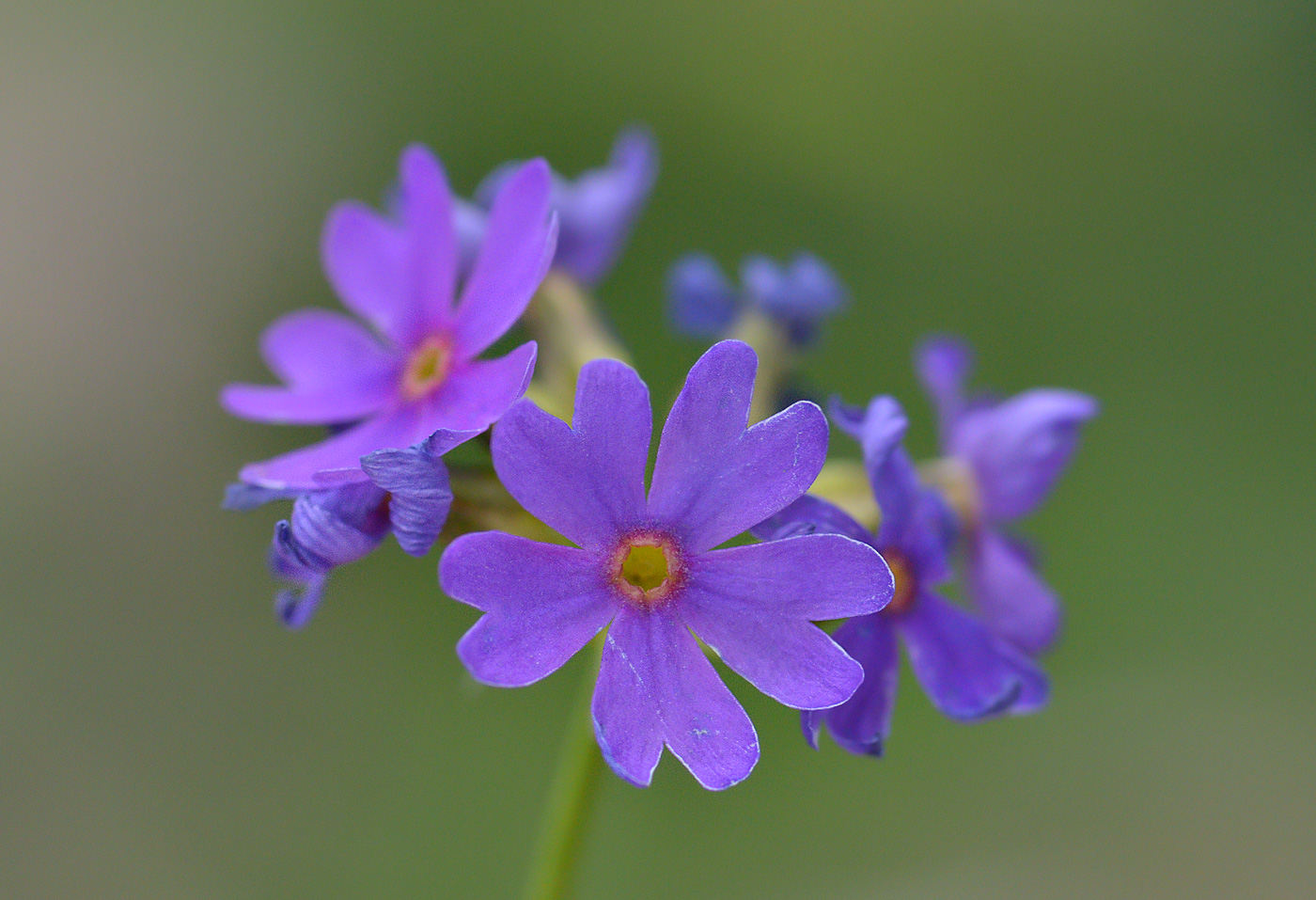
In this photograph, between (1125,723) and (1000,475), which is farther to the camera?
(1125,723)

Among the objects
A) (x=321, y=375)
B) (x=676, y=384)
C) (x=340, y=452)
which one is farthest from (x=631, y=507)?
(x=676, y=384)

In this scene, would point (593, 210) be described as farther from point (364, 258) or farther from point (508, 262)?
point (508, 262)

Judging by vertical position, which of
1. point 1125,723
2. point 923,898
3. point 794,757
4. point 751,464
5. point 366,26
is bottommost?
point 751,464

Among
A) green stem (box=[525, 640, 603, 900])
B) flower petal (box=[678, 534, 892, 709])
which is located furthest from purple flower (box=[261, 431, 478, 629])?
green stem (box=[525, 640, 603, 900])

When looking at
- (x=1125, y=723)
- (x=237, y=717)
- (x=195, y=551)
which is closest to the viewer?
(x=1125, y=723)

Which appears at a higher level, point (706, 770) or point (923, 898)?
point (923, 898)

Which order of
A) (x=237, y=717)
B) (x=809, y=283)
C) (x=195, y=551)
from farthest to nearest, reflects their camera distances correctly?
(x=195, y=551) < (x=237, y=717) < (x=809, y=283)

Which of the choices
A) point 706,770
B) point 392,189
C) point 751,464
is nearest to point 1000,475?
point 751,464

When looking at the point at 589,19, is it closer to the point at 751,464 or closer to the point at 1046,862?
the point at 1046,862
